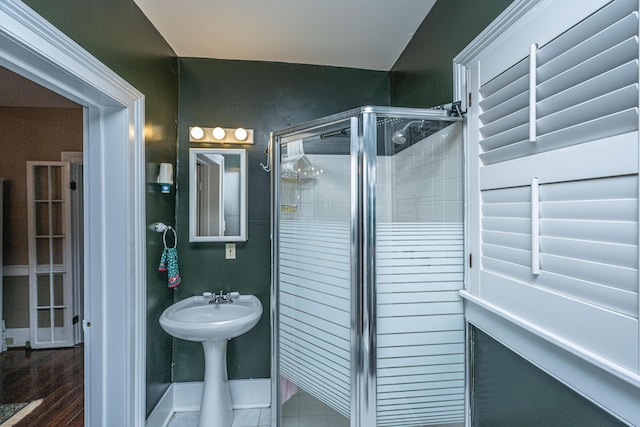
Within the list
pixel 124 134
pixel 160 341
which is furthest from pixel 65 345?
pixel 124 134

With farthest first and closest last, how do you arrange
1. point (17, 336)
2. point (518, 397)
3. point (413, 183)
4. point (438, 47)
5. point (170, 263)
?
point (17, 336) < point (170, 263) < point (438, 47) < point (413, 183) < point (518, 397)

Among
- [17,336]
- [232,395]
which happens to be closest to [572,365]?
[232,395]

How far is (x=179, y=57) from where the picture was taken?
7.02 feet

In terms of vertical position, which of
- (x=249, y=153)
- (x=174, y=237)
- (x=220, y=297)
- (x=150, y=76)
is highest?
(x=150, y=76)

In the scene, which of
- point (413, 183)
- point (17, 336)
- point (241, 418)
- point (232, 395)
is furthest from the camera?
point (17, 336)

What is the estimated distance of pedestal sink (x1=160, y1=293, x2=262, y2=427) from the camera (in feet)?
5.36

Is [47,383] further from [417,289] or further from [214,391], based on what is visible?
[417,289]

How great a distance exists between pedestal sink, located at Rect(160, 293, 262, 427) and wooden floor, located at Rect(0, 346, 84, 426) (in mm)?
967

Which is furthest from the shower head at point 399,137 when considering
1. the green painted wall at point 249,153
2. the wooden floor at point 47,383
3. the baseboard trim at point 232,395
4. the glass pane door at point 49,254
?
the glass pane door at point 49,254

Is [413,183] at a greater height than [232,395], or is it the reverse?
[413,183]

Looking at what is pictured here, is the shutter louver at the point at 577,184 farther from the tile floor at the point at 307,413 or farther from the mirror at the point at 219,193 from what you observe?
the mirror at the point at 219,193

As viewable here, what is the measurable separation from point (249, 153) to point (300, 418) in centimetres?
175

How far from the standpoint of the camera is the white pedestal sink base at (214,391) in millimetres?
1811

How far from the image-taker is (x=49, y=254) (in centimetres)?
305
